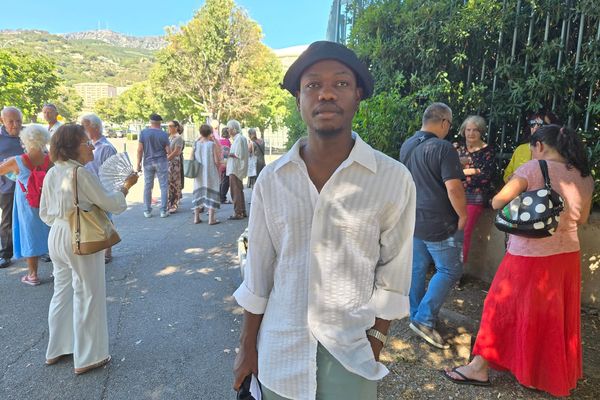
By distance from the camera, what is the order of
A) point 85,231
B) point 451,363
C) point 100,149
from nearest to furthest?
point 85,231 → point 451,363 → point 100,149

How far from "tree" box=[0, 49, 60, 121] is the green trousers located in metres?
33.3

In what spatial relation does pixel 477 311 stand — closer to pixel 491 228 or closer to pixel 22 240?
pixel 491 228

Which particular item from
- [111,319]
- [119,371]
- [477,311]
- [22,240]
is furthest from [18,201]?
[477,311]

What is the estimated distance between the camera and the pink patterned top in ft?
8.65

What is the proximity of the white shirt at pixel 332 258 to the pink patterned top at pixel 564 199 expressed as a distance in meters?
1.61

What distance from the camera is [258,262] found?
5.16 ft

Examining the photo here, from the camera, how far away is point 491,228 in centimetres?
472

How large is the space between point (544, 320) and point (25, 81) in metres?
40.4

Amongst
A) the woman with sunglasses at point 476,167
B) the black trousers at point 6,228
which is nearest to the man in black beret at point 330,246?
the woman with sunglasses at point 476,167

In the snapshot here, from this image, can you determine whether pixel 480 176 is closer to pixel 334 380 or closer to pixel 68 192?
pixel 334 380

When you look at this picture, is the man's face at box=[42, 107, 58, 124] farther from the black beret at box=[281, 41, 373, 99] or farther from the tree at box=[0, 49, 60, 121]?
the tree at box=[0, 49, 60, 121]

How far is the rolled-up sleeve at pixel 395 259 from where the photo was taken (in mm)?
1511

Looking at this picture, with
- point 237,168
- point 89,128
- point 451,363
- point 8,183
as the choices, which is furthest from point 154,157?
point 451,363

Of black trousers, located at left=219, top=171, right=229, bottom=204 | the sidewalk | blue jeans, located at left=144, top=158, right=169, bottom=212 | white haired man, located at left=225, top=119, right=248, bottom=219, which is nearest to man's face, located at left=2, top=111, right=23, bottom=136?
blue jeans, located at left=144, top=158, right=169, bottom=212
